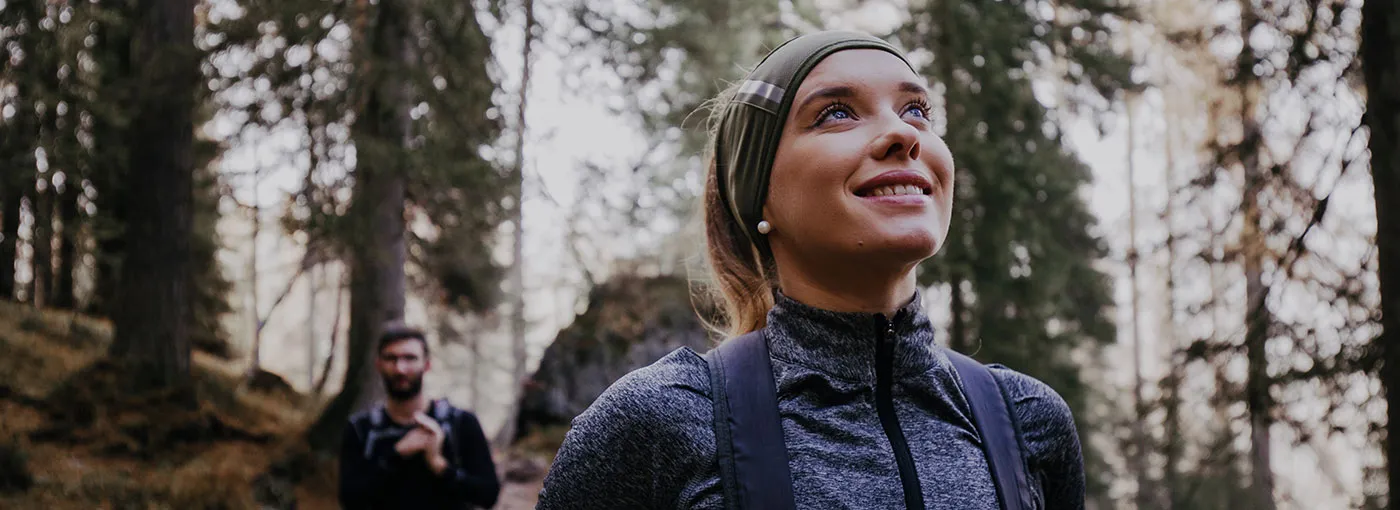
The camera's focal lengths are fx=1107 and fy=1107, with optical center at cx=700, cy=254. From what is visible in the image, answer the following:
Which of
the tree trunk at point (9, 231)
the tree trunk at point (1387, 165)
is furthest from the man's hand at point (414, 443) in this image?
the tree trunk at point (9, 231)

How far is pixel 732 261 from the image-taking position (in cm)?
235

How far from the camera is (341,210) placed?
12.0 meters

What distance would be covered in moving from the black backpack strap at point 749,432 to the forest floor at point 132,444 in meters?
9.65

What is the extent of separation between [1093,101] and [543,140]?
7.38m

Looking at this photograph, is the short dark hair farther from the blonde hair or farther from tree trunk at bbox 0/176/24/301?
tree trunk at bbox 0/176/24/301

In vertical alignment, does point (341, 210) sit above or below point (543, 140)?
below

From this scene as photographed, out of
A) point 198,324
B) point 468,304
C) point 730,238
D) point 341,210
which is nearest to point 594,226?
point 468,304

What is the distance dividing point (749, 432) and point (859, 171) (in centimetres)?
49

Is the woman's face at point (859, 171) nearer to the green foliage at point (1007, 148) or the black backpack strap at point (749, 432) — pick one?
the black backpack strap at point (749, 432)

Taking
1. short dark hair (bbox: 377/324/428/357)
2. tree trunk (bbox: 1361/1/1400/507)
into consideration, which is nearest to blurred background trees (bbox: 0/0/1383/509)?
tree trunk (bbox: 1361/1/1400/507)

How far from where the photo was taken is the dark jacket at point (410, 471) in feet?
19.9

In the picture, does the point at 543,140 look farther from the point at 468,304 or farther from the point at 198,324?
the point at 198,324

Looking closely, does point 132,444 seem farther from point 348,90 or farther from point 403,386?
point 403,386

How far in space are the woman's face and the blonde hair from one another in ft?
0.70
